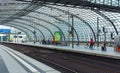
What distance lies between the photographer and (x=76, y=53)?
45594mm

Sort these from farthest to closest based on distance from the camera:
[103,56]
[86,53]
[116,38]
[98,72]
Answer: [116,38], [86,53], [103,56], [98,72]

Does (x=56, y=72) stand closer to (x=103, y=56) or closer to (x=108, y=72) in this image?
(x=108, y=72)

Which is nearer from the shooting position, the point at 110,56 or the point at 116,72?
the point at 116,72

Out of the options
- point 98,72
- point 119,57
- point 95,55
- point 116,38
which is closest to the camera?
point 98,72

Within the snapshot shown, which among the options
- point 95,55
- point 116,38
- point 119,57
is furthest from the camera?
point 116,38

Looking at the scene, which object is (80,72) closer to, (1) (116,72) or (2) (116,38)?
(1) (116,72)

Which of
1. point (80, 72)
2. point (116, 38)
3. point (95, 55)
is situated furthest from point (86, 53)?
point (80, 72)

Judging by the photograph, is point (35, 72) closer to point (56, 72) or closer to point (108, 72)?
point (56, 72)

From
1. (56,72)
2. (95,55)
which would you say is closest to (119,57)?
(95,55)

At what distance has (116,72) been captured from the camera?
1916 centimetres

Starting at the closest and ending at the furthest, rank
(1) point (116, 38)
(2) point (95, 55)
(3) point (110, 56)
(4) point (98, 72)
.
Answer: (4) point (98, 72)
(3) point (110, 56)
(2) point (95, 55)
(1) point (116, 38)

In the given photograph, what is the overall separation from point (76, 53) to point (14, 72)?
27037 millimetres

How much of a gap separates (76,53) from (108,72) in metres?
26.6

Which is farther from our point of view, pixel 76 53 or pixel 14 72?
pixel 76 53
